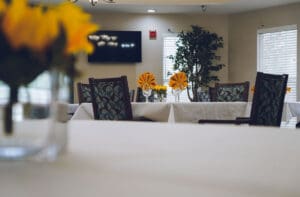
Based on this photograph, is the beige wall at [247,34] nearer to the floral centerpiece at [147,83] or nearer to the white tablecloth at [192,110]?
the floral centerpiece at [147,83]

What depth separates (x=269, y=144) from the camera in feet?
3.45

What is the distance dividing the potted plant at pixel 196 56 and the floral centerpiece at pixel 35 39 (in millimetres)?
8020

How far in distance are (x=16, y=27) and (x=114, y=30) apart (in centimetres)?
831

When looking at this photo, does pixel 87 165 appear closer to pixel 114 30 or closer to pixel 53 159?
pixel 53 159

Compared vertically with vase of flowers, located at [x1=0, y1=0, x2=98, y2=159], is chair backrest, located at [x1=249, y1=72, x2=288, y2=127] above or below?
below

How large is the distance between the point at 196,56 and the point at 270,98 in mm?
5612

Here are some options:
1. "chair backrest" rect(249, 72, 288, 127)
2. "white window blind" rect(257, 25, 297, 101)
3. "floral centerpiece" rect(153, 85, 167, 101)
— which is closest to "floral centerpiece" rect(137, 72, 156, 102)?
"floral centerpiece" rect(153, 85, 167, 101)

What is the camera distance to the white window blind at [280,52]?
26.4 ft

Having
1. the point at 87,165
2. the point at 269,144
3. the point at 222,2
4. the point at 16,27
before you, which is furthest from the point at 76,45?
the point at 222,2

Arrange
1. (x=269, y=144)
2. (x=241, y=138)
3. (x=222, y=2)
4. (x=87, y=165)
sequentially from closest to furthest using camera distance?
(x=87, y=165) < (x=269, y=144) < (x=241, y=138) < (x=222, y=2)

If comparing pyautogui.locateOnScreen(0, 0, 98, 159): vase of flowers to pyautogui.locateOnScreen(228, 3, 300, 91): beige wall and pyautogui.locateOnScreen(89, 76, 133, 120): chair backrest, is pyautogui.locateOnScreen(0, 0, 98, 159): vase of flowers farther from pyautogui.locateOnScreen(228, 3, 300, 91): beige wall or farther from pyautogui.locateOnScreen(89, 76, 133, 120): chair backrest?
pyautogui.locateOnScreen(228, 3, 300, 91): beige wall

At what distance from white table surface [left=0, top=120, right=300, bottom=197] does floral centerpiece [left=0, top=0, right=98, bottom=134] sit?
146 mm

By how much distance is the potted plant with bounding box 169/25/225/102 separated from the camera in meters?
8.68

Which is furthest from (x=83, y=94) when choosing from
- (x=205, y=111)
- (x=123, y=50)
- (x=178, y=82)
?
(x=123, y=50)
